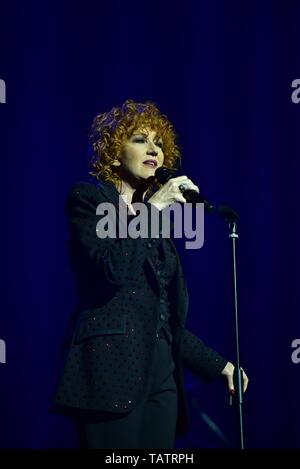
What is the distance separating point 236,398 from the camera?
5.32 ft

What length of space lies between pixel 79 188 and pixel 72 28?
3.64 ft

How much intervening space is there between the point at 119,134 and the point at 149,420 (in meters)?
0.82

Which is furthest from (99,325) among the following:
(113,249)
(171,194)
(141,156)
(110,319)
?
(141,156)

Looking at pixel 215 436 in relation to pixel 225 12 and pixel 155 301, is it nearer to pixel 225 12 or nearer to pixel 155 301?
pixel 155 301

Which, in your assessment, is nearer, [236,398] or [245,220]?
[236,398]

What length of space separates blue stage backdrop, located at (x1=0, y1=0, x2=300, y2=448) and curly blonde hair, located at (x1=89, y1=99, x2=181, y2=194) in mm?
467

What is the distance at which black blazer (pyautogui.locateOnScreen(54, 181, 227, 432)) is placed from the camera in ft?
5.05

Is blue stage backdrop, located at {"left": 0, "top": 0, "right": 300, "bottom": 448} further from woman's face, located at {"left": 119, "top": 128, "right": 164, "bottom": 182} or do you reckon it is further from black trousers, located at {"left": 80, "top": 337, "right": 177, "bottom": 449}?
black trousers, located at {"left": 80, "top": 337, "right": 177, "bottom": 449}

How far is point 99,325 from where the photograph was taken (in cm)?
157

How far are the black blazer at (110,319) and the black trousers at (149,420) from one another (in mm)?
34

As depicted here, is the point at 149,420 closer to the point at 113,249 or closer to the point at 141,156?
the point at 113,249
